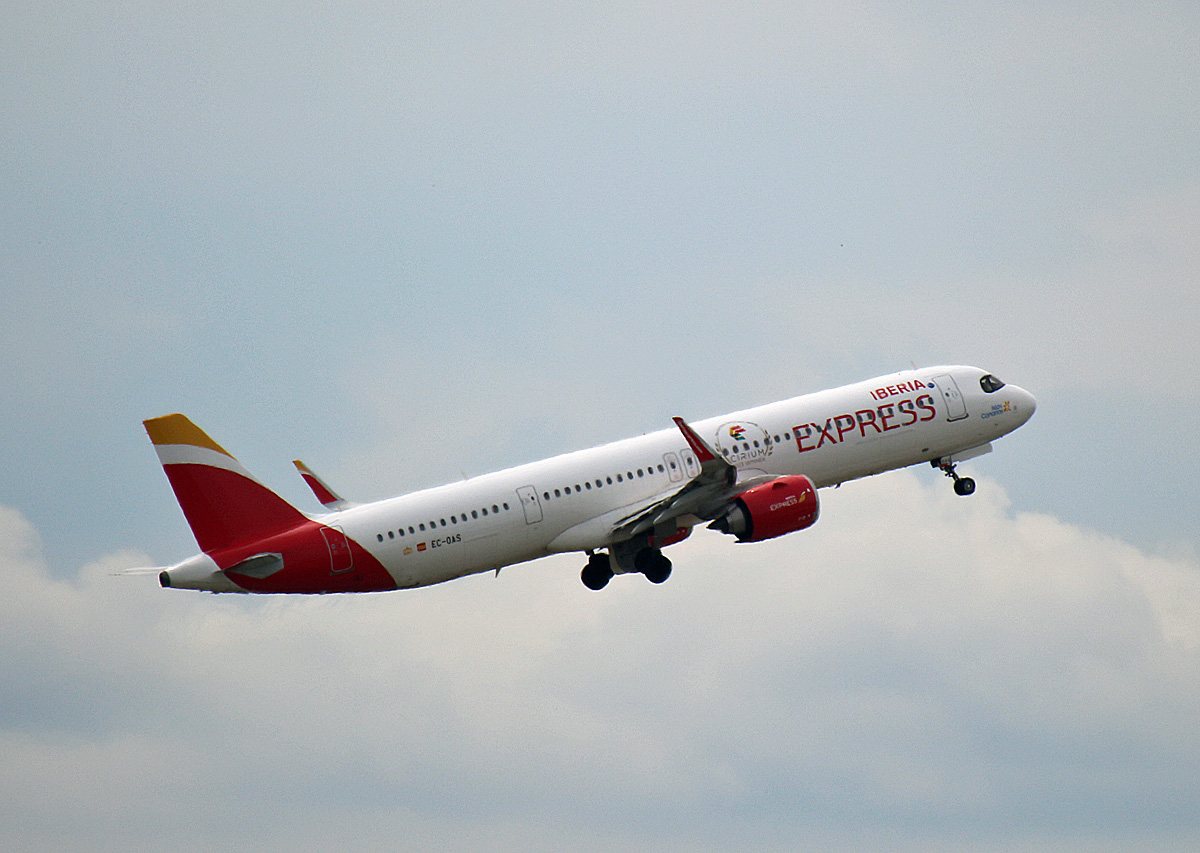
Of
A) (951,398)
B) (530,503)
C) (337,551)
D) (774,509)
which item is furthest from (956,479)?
(337,551)

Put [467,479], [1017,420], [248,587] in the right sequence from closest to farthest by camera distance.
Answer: [248,587] → [467,479] → [1017,420]

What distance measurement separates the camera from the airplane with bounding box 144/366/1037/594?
168 ft

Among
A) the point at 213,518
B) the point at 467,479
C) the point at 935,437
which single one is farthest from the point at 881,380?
the point at 213,518

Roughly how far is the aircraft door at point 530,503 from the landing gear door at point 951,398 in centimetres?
1775

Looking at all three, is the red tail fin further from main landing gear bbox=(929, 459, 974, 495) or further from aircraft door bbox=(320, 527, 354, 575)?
main landing gear bbox=(929, 459, 974, 495)

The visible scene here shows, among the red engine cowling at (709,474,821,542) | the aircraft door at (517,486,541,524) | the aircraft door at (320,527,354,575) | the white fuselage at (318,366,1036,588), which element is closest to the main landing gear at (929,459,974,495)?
the white fuselage at (318,366,1036,588)

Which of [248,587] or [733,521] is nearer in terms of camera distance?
[248,587]

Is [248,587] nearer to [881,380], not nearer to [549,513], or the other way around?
[549,513]

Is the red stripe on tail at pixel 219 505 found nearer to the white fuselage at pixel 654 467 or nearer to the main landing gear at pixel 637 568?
the white fuselage at pixel 654 467

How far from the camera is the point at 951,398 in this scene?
6197cm

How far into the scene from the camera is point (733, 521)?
54938mm

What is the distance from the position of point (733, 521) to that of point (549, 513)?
6472 mm

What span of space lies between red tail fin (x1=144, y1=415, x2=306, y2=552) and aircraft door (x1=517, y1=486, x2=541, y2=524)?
27.6 ft

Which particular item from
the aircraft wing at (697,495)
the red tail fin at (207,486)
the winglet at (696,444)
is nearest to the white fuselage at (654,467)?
the aircraft wing at (697,495)
